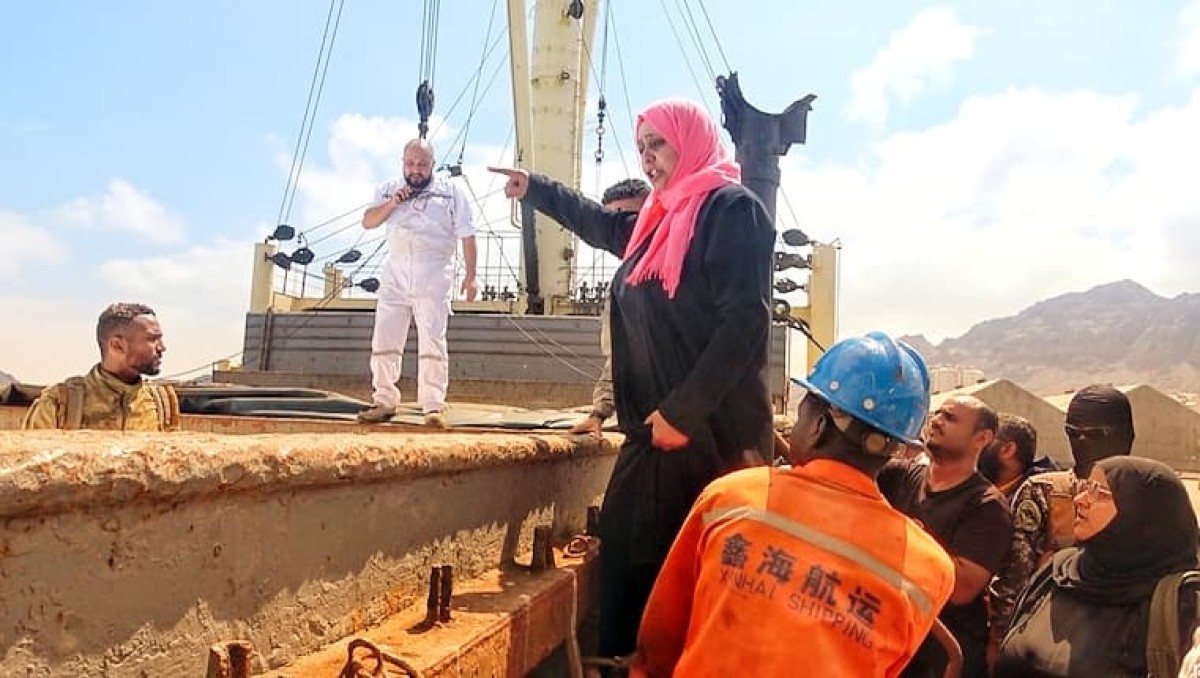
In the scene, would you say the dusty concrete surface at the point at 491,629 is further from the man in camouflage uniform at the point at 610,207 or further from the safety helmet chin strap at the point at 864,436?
the safety helmet chin strap at the point at 864,436

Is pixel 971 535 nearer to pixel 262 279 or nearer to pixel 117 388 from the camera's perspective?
pixel 117 388

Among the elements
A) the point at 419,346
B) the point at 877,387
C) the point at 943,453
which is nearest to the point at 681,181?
the point at 877,387

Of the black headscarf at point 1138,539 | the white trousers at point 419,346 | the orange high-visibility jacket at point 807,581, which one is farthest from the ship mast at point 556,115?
the orange high-visibility jacket at point 807,581

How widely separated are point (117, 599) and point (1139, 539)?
Answer: 257 cm

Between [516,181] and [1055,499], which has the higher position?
[516,181]

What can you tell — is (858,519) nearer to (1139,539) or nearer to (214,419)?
(1139,539)

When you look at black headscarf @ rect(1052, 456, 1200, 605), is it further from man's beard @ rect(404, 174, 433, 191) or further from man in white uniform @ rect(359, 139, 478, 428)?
man's beard @ rect(404, 174, 433, 191)

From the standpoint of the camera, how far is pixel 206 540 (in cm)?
154

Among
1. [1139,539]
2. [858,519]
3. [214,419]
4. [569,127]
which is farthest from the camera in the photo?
[569,127]

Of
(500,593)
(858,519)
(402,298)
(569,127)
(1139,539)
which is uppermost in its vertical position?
(569,127)

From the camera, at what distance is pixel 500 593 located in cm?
242

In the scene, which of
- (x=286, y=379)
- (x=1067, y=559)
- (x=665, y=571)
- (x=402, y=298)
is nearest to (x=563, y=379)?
(x=286, y=379)

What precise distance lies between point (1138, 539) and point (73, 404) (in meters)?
3.36

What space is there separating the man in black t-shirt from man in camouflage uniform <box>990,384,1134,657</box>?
18 centimetres
